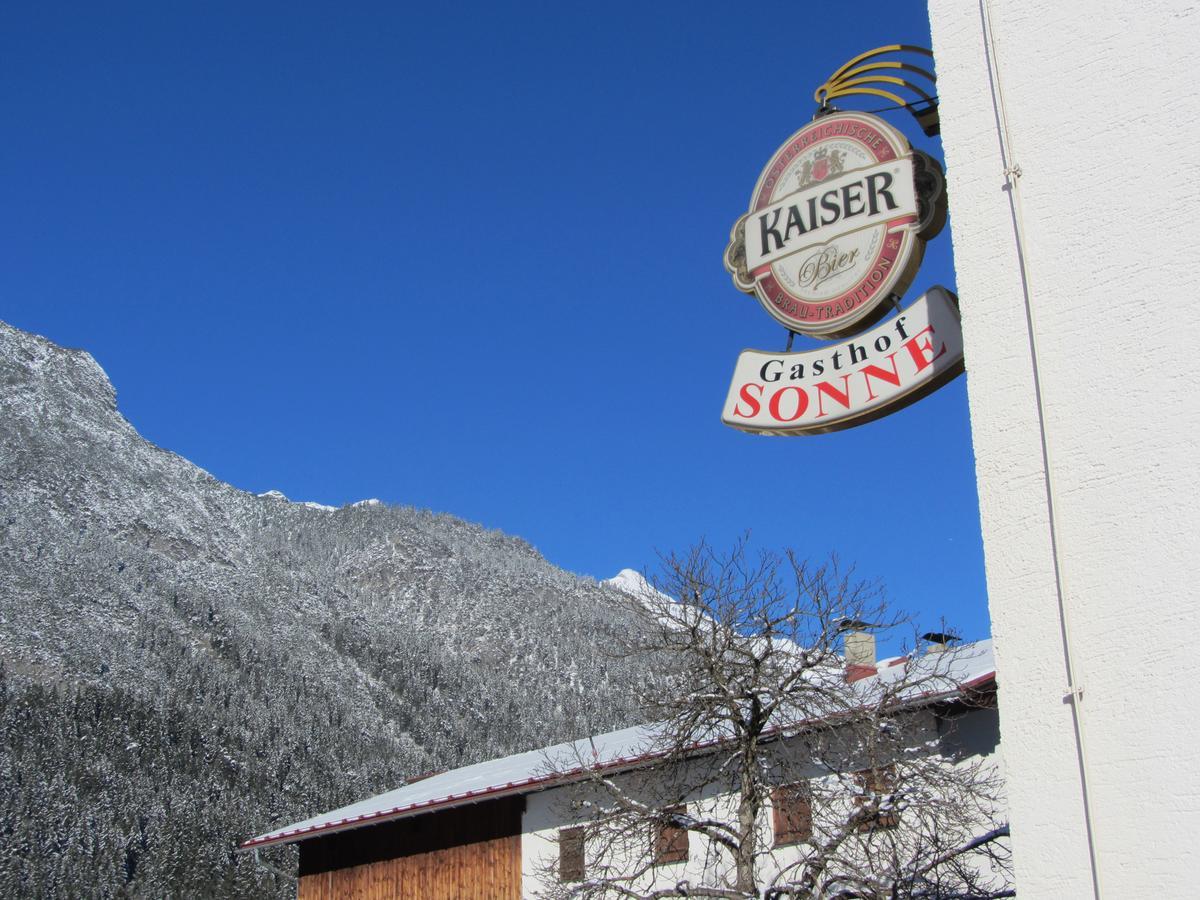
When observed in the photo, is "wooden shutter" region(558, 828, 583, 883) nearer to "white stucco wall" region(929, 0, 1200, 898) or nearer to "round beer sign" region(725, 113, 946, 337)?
"round beer sign" region(725, 113, 946, 337)

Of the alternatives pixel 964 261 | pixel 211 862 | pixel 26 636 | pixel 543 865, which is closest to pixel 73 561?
pixel 26 636

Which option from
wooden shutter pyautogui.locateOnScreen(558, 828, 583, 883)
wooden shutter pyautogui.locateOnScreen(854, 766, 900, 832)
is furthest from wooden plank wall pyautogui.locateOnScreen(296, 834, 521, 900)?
wooden shutter pyautogui.locateOnScreen(854, 766, 900, 832)

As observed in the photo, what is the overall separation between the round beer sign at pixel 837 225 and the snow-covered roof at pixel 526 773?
26.8 feet

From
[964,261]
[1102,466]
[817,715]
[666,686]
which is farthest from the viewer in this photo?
[666,686]

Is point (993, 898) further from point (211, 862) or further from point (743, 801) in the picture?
point (211, 862)

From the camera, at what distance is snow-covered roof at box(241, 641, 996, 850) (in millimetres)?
17500

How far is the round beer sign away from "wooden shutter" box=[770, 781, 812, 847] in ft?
21.8

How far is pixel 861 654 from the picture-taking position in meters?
20.4

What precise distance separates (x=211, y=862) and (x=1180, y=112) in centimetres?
10961

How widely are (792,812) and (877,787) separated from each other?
3821 mm

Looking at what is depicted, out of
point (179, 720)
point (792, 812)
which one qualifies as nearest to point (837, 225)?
point (792, 812)

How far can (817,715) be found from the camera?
15.0 meters

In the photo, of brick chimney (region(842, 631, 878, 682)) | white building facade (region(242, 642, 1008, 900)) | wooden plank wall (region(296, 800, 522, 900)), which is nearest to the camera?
white building facade (region(242, 642, 1008, 900))

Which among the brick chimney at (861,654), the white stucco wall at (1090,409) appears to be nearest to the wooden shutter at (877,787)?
the brick chimney at (861,654)
